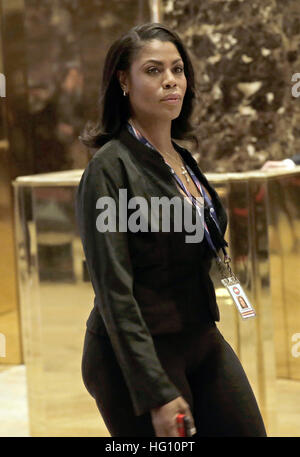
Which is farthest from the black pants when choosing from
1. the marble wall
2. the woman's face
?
the marble wall

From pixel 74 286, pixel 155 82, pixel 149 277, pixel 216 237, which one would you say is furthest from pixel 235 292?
pixel 74 286

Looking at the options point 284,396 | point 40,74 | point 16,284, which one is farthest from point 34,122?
point 284,396

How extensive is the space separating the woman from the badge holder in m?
0.08

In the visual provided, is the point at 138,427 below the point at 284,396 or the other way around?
the other way around

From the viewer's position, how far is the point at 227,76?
3.61 m

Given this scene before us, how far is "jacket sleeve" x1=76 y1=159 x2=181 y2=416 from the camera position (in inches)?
66.3

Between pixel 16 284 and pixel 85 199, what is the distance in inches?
129

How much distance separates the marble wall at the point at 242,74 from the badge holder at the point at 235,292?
1.69 meters

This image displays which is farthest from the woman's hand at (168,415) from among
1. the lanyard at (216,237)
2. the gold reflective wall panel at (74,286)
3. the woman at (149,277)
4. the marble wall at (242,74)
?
the marble wall at (242,74)

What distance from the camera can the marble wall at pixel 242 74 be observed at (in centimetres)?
357

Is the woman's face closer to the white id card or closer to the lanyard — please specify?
the lanyard

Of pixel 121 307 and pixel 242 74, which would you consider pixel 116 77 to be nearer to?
pixel 121 307

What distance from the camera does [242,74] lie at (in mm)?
3615
